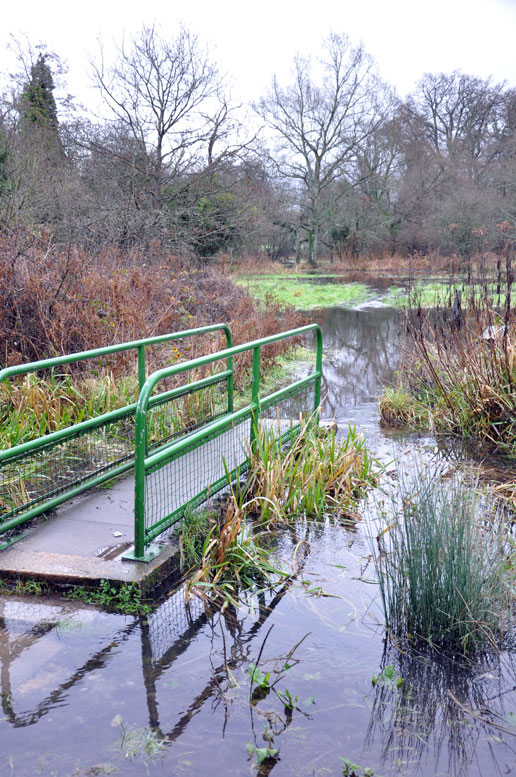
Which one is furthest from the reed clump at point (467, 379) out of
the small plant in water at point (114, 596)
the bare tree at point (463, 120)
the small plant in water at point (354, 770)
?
the bare tree at point (463, 120)

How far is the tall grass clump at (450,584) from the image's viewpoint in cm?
358

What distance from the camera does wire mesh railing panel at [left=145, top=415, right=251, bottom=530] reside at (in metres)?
4.28

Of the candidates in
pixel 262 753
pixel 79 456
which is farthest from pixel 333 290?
pixel 262 753

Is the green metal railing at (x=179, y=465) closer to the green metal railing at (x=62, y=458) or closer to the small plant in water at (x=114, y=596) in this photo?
the small plant in water at (x=114, y=596)

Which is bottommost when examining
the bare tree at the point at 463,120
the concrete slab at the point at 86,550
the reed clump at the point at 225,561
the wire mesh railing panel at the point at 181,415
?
the reed clump at the point at 225,561

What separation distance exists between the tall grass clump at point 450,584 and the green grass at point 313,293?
18027 mm

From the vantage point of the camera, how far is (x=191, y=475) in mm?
4977

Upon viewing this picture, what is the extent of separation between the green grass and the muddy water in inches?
714

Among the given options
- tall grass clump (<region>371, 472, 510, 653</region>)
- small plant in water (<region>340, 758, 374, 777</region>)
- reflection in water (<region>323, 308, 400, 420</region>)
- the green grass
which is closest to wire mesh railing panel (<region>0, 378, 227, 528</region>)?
tall grass clump (<region>371, 472, 510, 653</region>)

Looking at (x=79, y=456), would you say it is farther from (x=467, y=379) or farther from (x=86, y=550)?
(x=467, y=379)

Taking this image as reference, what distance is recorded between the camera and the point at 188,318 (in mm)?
11703

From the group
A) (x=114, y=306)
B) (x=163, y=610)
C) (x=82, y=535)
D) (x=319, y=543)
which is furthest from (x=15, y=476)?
(x=114, y=306)

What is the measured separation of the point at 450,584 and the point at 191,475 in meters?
2.06

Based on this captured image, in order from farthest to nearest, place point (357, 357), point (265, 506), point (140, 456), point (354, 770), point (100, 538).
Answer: point (357, 357)
point (265, 506)
point (100, 538)
point (140, 456)
point (354, 770)
